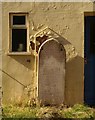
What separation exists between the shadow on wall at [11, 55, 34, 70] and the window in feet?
0.69

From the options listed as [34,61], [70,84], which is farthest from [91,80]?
[34,61]

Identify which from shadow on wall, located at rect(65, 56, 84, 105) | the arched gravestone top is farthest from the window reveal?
shadow on wall, located at rect(65, 56, 84, 105)

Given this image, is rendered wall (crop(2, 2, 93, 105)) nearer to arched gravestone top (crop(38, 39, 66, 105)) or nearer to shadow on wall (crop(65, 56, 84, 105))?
shadow on wall (crop(65, 56, 84, 105))

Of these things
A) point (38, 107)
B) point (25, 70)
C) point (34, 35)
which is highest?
point (34, 35)

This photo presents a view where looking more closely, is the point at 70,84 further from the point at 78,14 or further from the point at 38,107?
the point at 78,14

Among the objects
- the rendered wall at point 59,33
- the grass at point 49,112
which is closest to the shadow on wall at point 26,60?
the rendered wall at point 59,33

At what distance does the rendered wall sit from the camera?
1184 centimetres

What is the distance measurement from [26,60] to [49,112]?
5.26 ft

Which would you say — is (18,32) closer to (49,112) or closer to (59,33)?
(59,33)

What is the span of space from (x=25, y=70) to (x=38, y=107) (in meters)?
1.02

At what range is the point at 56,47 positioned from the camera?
11.6 meters

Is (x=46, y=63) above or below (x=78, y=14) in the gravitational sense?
below

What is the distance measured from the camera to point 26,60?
11852mm

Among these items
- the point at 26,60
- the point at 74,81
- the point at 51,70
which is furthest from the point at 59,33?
the point at 74,81
